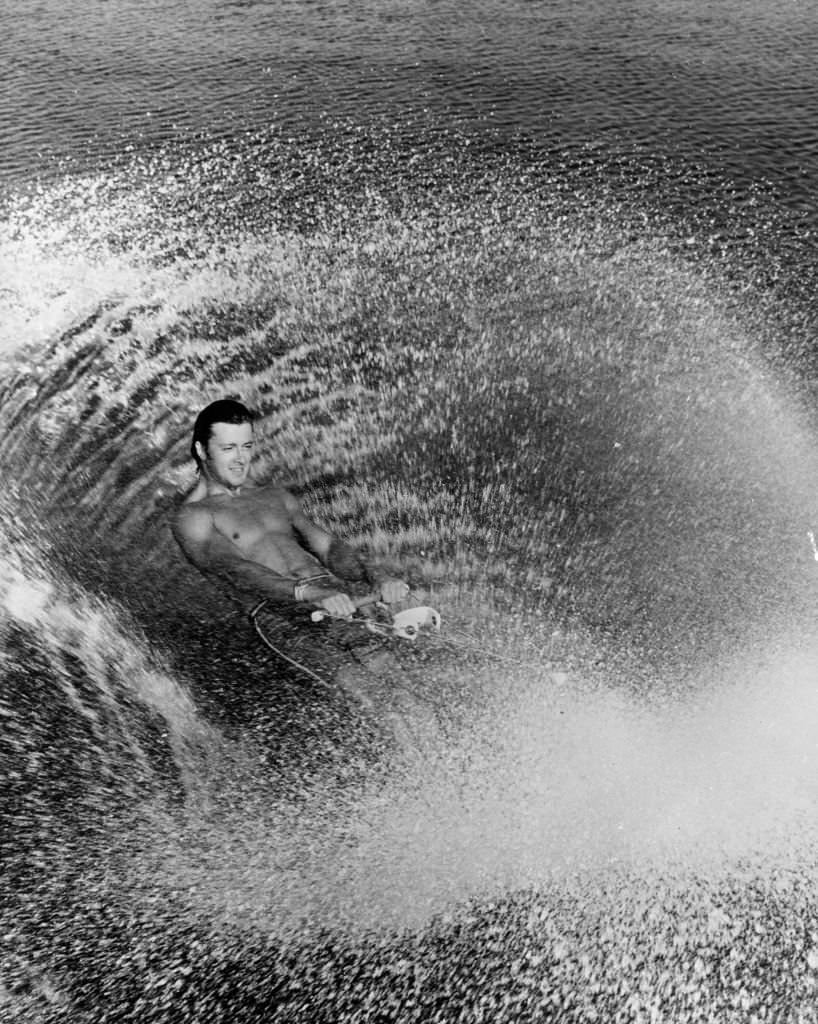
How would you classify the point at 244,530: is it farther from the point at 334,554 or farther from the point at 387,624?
the point at 387,624

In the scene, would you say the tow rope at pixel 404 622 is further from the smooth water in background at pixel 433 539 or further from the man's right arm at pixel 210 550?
the man's right arm at pixel 210 550

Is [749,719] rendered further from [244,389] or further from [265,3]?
[265,3]

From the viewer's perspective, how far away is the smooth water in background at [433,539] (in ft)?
11.3

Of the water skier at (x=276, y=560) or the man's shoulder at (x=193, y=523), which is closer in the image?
the water skier at (x=276, y=560)

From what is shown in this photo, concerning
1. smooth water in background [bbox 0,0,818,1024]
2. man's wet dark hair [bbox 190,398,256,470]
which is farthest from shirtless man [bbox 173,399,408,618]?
smooth water in background [bbox 0,0,818,1024]

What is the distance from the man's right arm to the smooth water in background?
22 cm

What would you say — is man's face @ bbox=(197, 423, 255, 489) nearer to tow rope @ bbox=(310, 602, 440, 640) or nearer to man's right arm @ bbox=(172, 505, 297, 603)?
man's right arm @ bbox=(172, 505, 297, 603)

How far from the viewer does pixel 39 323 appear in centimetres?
741

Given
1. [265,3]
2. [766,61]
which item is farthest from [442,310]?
[265,3]

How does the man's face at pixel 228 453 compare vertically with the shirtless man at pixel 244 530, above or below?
above

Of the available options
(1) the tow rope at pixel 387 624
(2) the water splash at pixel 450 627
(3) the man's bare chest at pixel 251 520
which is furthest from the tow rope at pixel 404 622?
(3) the man's bare chest at pixel 251 520

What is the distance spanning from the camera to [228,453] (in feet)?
14.9

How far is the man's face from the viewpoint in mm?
4484

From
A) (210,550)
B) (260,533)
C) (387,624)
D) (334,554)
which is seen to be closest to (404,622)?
(387,624)
